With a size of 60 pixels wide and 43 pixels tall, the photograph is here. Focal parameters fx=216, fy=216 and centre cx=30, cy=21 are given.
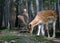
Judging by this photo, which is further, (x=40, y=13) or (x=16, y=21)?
(x=16, y=21)

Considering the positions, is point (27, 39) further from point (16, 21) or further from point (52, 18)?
point (16, 21)

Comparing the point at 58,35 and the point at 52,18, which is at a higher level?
the point at 52,18

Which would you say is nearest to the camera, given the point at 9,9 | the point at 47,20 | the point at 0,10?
the point at 47,20

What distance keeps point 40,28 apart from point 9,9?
368 cm

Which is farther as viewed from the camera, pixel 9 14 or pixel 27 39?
pixel 9 14

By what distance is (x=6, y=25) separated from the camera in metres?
14.5

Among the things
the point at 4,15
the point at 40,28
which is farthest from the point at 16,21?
the point at 40,28

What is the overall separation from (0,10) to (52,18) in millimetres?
5662

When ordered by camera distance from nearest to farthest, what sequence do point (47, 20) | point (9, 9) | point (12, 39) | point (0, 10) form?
point (12, 39) < point (47, 20) < point (9, 9) < point (0, 10)

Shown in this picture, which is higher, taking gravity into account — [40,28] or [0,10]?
[0,10]

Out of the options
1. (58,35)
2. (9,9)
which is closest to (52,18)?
(58,35)

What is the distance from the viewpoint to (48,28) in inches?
442

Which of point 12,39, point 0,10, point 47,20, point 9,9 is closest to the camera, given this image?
point 12,39

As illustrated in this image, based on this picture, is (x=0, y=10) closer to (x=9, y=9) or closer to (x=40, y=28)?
(x=9, y=9)
